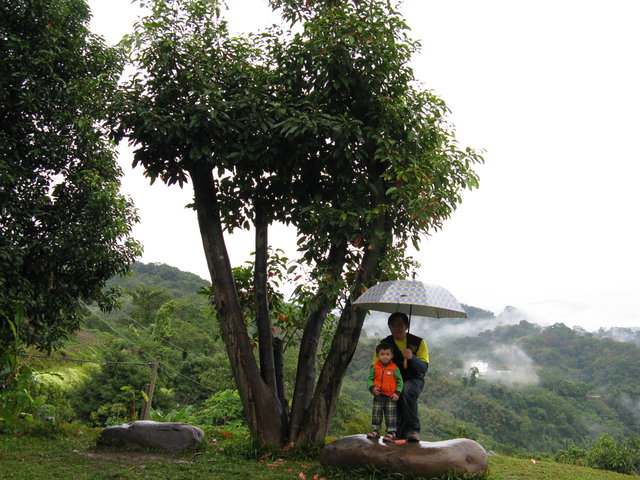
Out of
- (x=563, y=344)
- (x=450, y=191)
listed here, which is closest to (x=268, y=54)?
(x=450, y=191)

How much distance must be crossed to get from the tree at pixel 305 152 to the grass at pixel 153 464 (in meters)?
0.55

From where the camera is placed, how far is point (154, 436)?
268 inches

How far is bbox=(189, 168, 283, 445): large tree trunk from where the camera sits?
21.9 ft

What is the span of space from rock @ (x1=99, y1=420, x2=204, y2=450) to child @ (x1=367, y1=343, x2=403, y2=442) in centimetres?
290

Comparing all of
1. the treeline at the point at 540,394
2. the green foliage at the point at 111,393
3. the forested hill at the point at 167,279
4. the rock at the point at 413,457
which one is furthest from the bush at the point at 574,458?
the forested hill at the point at 167,279

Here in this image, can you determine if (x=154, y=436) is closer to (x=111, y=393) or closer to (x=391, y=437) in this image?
(x=391, y=437)

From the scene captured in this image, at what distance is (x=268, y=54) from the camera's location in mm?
7008

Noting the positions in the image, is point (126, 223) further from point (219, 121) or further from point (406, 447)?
point (406, 447)

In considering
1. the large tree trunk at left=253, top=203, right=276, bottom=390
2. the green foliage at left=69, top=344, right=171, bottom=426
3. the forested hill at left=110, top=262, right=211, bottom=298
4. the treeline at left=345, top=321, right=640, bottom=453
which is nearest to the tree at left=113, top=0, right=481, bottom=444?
the large tree trunk at left=253, top=203, right=276, bottom=390

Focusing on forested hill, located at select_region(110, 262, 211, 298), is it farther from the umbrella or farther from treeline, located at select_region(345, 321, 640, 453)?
the umbrella

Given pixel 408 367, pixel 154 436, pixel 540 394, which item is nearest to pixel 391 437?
pixel 408 367

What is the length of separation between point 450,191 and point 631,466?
800 cm

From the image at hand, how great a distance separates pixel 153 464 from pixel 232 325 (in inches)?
74.3

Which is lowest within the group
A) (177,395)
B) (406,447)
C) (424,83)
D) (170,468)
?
(177,395)
